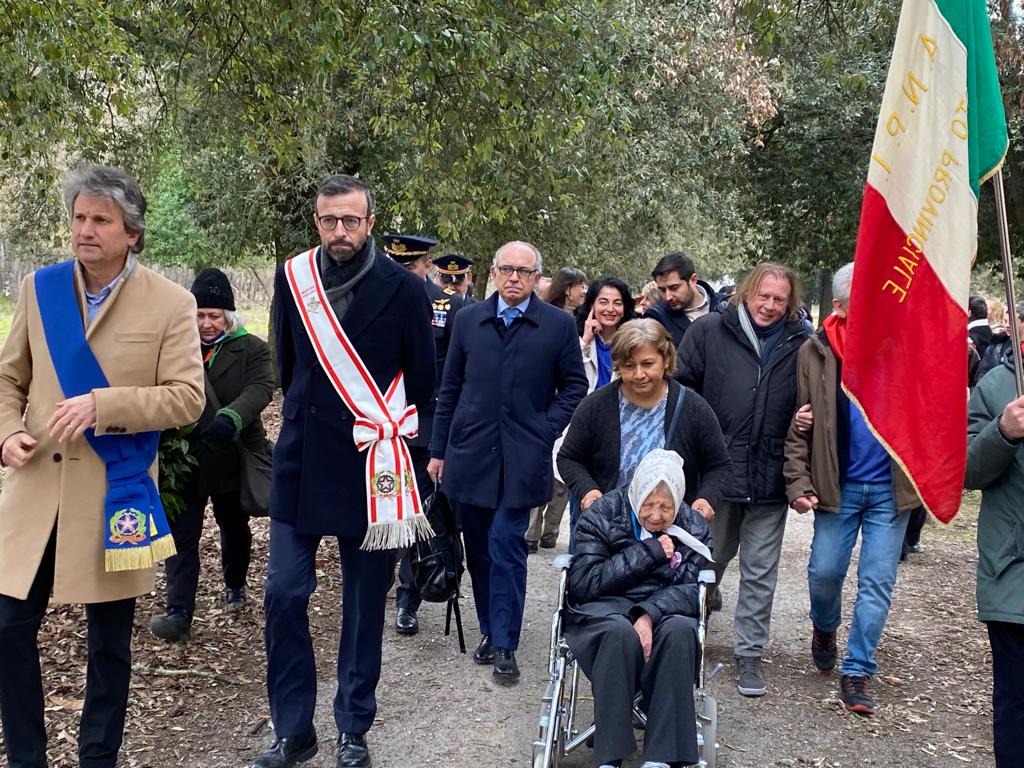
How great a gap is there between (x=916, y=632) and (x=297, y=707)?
456 cm

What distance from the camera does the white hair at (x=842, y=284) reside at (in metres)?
5.71

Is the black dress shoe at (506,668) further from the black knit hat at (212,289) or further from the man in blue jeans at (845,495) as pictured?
the black knit hat at (212,289)

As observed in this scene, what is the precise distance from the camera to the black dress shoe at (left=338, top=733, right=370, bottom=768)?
467 cm

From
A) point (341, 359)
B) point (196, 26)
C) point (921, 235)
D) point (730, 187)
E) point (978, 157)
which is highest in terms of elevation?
point (730, 187)

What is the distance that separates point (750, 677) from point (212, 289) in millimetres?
3651

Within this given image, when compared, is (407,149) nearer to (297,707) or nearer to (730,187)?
(730,187)

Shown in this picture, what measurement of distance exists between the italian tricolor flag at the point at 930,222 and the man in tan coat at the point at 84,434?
2.64 metres

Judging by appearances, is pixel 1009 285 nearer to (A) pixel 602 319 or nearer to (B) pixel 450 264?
(A) pixel 602 319

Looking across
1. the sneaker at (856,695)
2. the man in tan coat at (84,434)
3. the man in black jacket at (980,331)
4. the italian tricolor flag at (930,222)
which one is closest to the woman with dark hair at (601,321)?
the sneaker at (856,695)

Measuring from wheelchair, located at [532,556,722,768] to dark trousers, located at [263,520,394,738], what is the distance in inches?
30.2

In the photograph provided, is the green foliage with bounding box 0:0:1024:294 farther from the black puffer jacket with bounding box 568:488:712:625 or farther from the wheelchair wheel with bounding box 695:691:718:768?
the wheelchair wheel with bounding box 695:691:718:768

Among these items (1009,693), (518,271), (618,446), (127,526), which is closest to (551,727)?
(618,446)

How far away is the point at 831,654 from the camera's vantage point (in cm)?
622

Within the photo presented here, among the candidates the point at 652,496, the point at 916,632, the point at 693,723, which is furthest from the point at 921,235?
the point at 916,632
